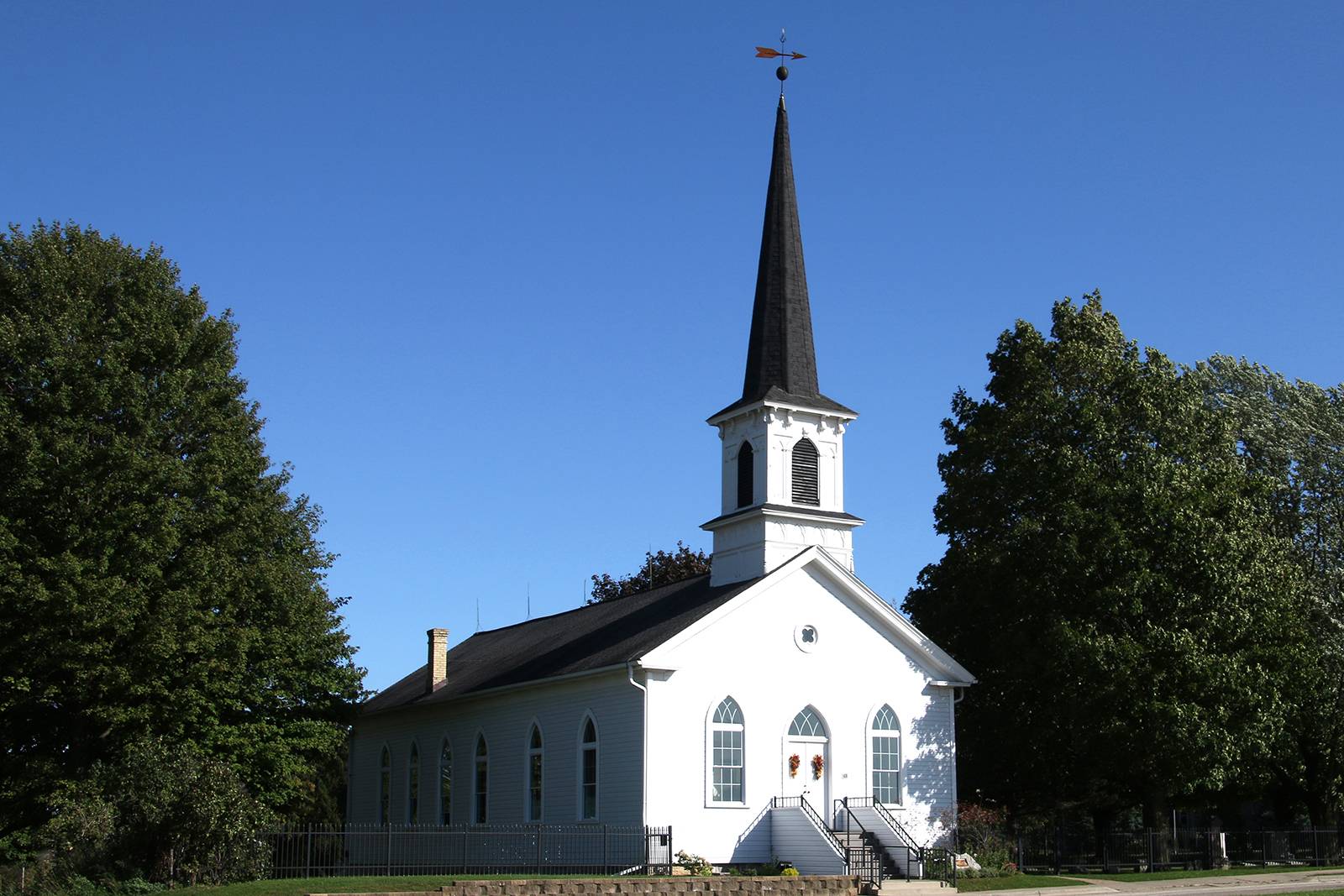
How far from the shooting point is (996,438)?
130 feet

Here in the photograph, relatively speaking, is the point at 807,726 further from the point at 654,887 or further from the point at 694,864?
the point at 654,887

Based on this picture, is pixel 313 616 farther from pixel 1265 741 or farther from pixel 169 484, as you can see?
pixel 1265 741

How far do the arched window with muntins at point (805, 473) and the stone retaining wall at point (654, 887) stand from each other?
33.4 ft

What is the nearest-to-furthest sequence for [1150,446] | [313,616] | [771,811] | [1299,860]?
[771,811]
[313,616]
[1150,446]
[1299,860]

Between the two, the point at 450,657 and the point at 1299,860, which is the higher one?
the point at 450,657

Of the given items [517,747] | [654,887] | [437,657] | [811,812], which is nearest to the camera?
[654,887]

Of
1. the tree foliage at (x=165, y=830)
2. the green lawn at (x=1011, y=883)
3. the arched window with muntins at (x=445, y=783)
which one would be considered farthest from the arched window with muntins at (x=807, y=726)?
the tree foliage at (x=165, y=830)

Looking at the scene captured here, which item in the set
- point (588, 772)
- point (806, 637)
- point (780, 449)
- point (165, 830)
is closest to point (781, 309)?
point (780, 449)

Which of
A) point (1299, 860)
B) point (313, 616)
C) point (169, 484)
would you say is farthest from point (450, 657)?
point (1299, 860)

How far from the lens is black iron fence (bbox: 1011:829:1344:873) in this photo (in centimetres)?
3538

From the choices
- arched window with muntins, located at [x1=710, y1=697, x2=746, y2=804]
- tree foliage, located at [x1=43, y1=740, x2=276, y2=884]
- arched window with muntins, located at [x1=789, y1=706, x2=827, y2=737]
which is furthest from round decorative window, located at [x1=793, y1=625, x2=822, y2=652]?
tree foliage, located at [x1=43, y1=740, x2=276, y2=884]

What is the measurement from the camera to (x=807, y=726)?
33750mm

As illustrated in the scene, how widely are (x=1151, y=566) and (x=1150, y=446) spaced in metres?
3.58

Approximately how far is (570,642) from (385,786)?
428 inches
